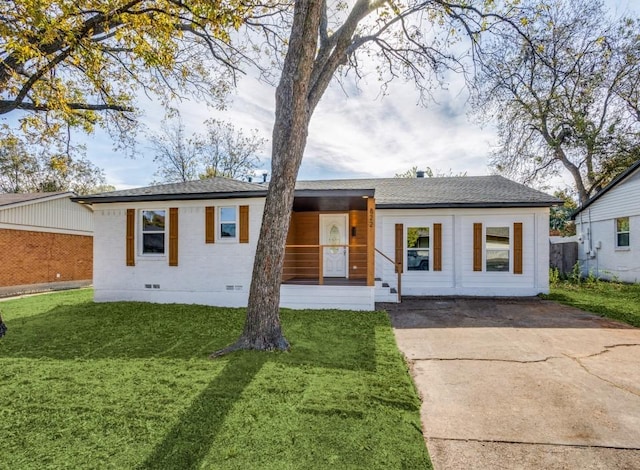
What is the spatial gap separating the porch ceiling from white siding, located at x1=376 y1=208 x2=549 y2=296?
1.57 meters

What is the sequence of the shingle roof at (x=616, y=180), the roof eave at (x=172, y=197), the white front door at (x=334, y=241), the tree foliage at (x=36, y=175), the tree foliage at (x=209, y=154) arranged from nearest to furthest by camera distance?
the roof eave at (x=172, y=197) < the white front door at (x=334, y=241) < the shingle roof at (x=616, y=180) < the tree foliage at (x=36, y=175) < the tree foliage at (x=209, y=154)

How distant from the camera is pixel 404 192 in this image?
1214 cm

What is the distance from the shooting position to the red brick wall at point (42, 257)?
40.9ft

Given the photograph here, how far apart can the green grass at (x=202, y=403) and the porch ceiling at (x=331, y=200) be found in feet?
10.9

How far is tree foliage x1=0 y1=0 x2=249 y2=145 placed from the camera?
A: 18.5 ft

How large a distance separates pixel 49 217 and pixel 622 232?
22.6 metres

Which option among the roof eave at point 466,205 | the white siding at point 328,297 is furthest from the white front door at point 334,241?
the white siding at point 328,297

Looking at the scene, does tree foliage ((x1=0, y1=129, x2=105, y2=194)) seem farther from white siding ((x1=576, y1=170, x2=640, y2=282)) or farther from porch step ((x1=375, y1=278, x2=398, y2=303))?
white siding ((x1=576, y1=170, x2=640, y2=282))

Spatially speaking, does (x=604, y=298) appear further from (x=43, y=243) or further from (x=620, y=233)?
(x=43, y=243)

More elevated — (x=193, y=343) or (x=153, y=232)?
(x=153, y=232)

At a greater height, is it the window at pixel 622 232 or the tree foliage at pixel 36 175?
the tree foliage at pixel 36 175

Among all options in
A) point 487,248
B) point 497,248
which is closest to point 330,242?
point 487,248

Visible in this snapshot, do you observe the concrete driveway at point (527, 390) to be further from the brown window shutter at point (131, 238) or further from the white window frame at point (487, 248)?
the brown window shutter at point (131, 238)

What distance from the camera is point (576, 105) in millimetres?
18547
